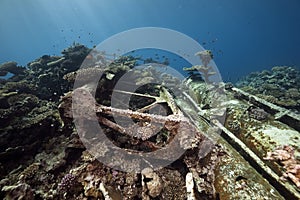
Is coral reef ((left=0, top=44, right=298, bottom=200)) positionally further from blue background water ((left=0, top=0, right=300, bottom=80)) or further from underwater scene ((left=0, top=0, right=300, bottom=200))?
blue background water ((left=0, top=0, right=300, bottom=80))

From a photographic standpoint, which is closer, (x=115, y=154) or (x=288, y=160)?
(x=288, y=160)

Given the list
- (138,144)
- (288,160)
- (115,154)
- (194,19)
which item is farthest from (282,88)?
(194,19)

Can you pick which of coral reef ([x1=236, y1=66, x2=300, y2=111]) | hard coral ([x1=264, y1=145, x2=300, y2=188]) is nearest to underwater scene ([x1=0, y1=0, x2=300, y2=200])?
hard coral ([x1=264, y1=145, x2=300, y2=188])

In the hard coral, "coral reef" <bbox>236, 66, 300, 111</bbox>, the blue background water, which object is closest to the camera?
the hard coral

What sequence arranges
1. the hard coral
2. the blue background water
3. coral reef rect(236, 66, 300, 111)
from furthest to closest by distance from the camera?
the blue background water < coral reef rect(236, 66, 300, 111) < the hard coral

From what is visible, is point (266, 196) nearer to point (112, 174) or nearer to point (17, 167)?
point (112, 174)

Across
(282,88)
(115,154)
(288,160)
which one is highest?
(115,154)

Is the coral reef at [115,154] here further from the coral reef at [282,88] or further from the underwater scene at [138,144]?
the coral reef at [282,88]

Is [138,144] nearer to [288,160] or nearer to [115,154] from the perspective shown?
[115,154]

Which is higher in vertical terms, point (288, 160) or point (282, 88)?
point (288, 160)

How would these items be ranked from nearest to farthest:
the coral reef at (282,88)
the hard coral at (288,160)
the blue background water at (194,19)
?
the hard coral at (288,160) → the coral reef at (282,88) → the blue background water at (194,19)

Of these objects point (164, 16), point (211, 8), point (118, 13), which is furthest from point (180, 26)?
point (118, 13)

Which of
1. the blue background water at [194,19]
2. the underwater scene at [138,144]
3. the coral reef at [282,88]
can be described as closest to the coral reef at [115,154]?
the underwater scene at [138,144]

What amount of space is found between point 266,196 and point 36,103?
8203 millimetres
